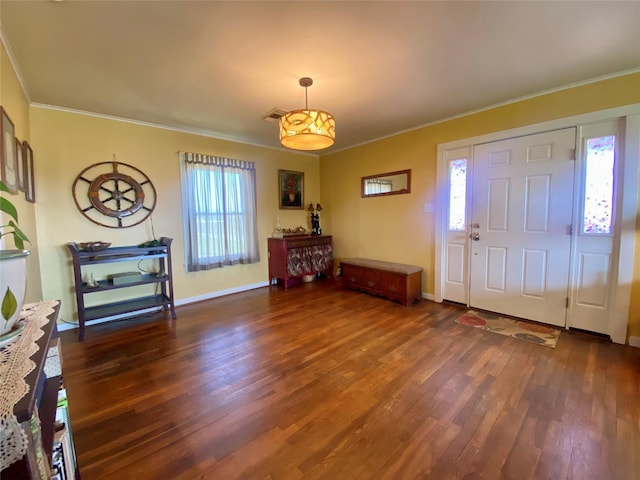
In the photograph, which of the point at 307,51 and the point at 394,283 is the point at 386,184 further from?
the point at 307,51

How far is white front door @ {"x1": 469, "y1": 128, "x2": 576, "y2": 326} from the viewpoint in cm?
277

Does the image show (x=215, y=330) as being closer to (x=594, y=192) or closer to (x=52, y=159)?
(x=52, y=159)

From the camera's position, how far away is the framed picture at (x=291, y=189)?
4867 mm

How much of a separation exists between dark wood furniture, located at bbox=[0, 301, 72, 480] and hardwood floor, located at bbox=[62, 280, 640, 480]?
58cm

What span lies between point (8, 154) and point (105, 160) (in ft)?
4.79

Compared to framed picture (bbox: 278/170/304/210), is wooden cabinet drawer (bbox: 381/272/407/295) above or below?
below

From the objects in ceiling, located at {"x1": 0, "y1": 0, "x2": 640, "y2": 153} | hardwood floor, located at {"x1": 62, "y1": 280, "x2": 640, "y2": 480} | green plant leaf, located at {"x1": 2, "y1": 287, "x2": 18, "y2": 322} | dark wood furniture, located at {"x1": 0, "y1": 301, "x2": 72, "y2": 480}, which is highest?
→ ceiling, located at {"x1": 0, "y1": 0, "x2": 640, "y2": 153}

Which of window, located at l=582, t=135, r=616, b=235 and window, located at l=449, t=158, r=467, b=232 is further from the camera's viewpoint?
window, located at l=449, t=158, r=467, b=232

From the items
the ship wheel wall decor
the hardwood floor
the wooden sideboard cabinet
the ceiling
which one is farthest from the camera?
the wooden sideboard cabinet

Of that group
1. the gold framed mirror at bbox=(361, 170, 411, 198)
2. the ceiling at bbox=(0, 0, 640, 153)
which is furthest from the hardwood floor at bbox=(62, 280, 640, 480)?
the ceiling at bbox=(0, 0, 640, 153)

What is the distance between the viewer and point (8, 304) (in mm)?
887

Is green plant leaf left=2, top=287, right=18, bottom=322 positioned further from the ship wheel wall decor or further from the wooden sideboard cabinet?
the wooden sideboard cabinet

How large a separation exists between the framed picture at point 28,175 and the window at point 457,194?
4.37 meters

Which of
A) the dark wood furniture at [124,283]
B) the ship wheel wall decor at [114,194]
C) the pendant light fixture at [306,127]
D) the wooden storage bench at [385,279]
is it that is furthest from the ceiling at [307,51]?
the wooden storage bench at [385,279]
